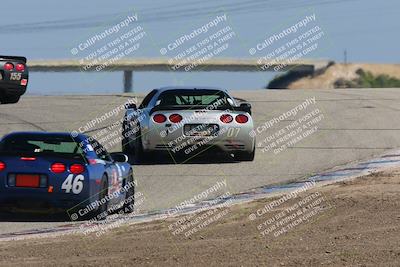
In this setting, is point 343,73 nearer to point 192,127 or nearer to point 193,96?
point 193,96

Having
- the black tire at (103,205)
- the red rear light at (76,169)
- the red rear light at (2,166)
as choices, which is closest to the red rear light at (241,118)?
the black tire at (103,205)

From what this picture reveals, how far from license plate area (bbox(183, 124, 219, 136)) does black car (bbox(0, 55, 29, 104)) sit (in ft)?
25.7

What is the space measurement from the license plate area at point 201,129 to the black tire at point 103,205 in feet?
16.3

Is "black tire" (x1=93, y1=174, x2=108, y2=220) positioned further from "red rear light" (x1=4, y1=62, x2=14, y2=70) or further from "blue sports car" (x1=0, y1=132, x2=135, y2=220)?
"red rear light" (x1=4, y1=62, x2=14, y2=70)

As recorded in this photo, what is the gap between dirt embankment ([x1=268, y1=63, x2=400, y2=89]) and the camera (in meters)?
111

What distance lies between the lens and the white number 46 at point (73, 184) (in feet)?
42.1

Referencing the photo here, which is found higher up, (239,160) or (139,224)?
(139,224)

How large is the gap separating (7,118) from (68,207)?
42.5ft

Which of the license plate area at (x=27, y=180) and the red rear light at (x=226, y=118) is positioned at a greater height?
the license plate area at (x=27, y=180)

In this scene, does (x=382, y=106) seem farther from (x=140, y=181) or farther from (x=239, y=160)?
(x=140, y=181)

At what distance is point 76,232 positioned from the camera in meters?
11.6

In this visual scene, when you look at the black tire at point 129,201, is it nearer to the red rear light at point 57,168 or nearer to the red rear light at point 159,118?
the red rear light at point 57,168

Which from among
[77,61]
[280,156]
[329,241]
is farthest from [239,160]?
[77,61]

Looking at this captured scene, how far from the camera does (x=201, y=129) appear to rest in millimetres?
18250
